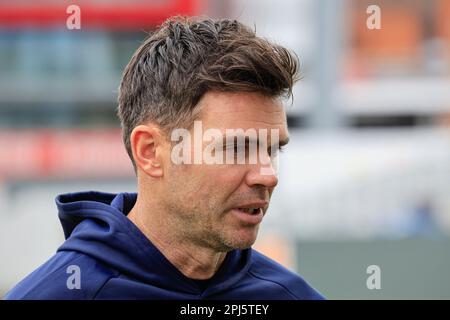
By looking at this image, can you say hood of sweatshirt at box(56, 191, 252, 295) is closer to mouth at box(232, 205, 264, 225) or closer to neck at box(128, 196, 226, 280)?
neck at box(128, 196, 226, 280)

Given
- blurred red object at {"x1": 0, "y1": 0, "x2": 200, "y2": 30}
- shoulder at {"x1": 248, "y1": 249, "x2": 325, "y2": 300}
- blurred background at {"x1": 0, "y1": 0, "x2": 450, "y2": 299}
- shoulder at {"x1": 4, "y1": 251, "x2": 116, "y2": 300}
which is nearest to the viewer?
shoulder at {"x1": 4, "y1": 251, "x2": 116, "y2": 300}

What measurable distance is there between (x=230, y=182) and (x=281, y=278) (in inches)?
12.4

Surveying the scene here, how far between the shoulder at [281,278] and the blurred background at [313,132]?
4449mm

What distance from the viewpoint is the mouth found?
5.59 feet

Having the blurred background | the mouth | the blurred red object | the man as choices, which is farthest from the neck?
the blurred red object

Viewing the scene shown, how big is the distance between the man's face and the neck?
3cm

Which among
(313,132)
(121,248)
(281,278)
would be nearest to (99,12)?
(313,132)

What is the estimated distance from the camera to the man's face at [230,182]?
170 cm

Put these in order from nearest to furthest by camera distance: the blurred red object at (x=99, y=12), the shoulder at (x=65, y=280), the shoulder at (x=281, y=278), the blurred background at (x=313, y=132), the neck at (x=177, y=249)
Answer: the shoulder at (x=65, y=280) → the neck at (x=177, y=249) → the shoulder at (x=281, y=278) → the blurred background at (x=313, y=132) → the blurred red object at (x=99, y=12)

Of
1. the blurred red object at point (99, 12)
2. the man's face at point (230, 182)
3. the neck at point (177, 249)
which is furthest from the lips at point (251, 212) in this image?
the blurred red object at point (99, 12)

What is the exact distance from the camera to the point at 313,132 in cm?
1995

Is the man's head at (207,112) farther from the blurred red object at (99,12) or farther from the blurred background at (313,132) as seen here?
the blurred red object at (99,12)
